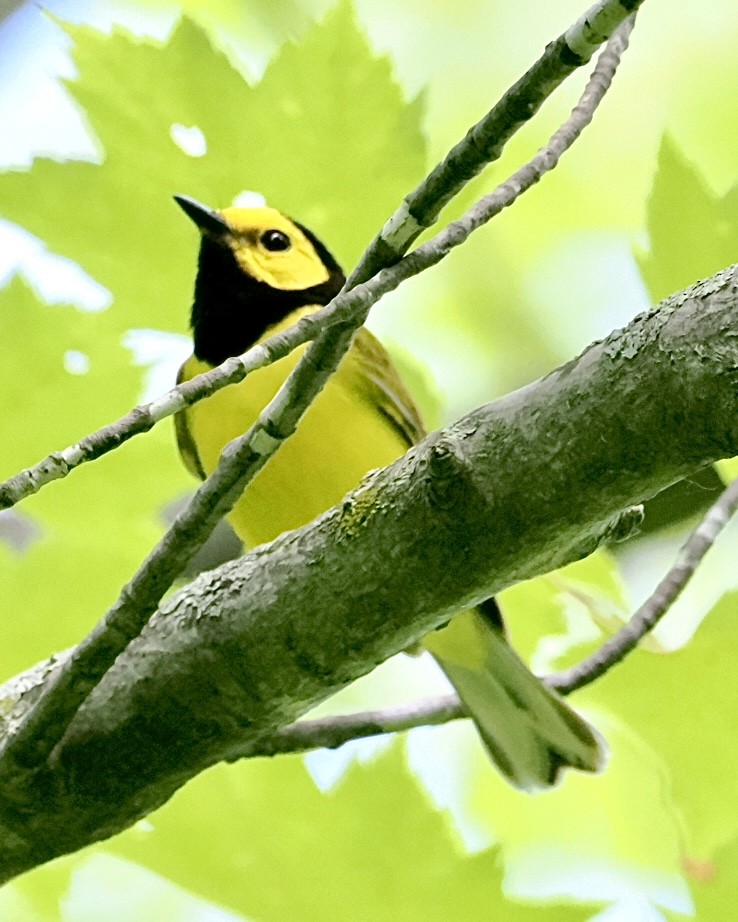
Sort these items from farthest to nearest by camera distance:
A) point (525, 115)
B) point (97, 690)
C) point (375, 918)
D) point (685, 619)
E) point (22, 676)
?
point (685, 619) < point (375, 918) < point (22, 676) < point (97, 690) < point (525, 115)

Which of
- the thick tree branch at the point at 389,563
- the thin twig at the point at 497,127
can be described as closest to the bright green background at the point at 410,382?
the thick tree branch at the point at 389,563

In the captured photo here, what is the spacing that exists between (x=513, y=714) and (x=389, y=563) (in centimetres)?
54

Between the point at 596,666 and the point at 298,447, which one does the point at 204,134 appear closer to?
the point at 298,447

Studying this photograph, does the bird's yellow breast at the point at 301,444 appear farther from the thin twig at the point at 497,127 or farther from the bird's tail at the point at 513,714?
the thin twig at the point at 497,127

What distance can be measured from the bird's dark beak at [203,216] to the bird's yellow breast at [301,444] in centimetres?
16

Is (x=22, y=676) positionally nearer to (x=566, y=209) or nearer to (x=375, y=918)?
(x=375, y=918)

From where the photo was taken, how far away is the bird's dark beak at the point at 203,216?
1.08 m

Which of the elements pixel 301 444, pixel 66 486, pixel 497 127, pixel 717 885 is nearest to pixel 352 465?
pixel 301 444

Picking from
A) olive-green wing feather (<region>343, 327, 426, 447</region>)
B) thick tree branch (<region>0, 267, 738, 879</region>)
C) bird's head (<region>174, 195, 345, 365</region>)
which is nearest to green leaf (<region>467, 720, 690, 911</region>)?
olive-green wing feather (<region>343, 327, 426, 447</region>)

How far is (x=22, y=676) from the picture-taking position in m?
0.87

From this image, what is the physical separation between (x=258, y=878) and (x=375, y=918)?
0.11 meters

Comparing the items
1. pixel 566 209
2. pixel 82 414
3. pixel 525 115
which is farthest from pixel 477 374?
pixel 525 115

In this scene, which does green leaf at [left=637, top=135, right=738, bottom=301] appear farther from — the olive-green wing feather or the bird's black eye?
the bird's black eye

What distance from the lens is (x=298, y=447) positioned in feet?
3.66
